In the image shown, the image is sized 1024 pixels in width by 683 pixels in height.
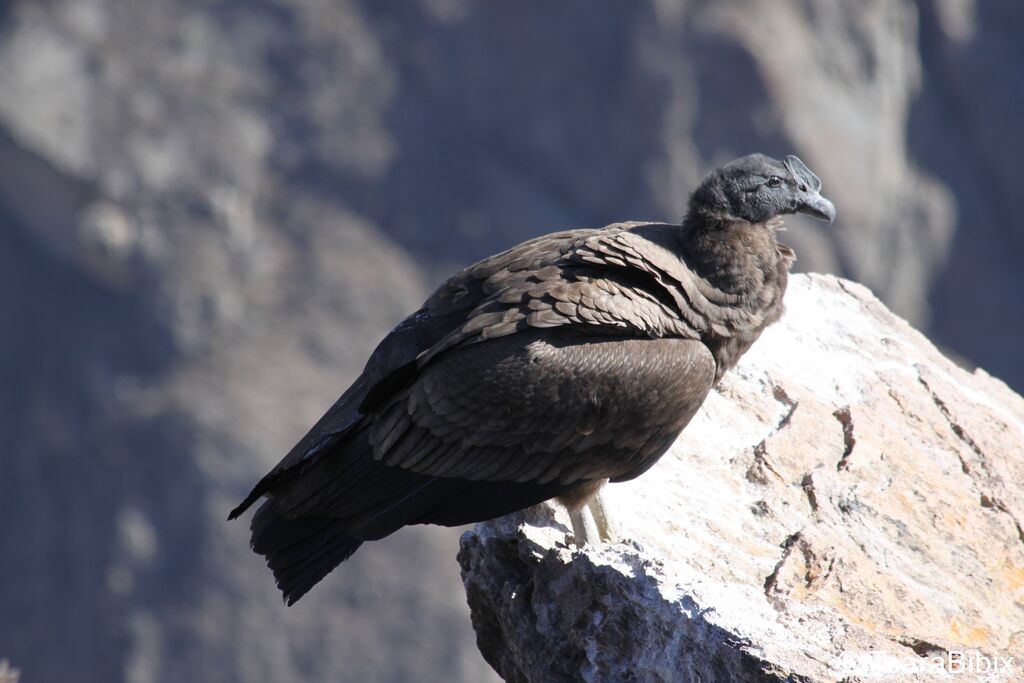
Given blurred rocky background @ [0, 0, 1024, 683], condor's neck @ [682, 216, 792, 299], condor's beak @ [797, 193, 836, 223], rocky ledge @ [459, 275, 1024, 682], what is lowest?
rocky ledge @ [459, 275, 1024, 682]

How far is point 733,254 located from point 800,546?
1.56 m

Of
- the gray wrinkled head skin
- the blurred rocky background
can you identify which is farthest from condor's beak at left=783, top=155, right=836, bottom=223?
the blurred rocky background

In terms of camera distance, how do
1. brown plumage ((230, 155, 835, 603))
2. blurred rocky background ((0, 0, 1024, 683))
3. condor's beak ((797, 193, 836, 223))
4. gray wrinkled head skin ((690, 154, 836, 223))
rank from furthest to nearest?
blurred rocky background ((0, 0, 1024, 683)), condor's beak ((797, 193, 836, 223)), gray wrinkled head skin ((690, 154, 836, 223)), brown plumage ((230, 155, 835, 603))

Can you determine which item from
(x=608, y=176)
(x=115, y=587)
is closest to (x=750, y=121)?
(x=608, y=176)

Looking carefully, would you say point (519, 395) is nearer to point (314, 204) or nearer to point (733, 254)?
point (733, 254)

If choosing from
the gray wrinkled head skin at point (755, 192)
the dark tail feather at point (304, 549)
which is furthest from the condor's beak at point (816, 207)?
the dark tail feather at point (304, 549)

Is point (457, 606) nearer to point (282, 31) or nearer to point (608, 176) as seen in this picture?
point (608, 176)

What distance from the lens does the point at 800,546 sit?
21.7ft

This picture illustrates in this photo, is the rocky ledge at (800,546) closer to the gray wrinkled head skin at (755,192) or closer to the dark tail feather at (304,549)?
the dark tail feather at (304,549)

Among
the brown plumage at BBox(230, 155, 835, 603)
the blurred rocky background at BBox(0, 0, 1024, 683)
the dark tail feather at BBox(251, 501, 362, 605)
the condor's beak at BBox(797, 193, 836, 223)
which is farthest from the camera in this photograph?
the blurred rocky background at BBox(0, 0, 1024, 683)

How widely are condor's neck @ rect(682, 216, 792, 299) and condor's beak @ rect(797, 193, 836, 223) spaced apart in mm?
282

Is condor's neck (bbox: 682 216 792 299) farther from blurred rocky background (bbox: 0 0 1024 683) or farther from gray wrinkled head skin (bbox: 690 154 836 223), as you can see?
blurred rocky background (bbox: 0 0 1024 683)

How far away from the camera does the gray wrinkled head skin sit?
724 cm

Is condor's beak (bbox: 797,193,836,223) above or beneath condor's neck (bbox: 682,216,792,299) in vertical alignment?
above
